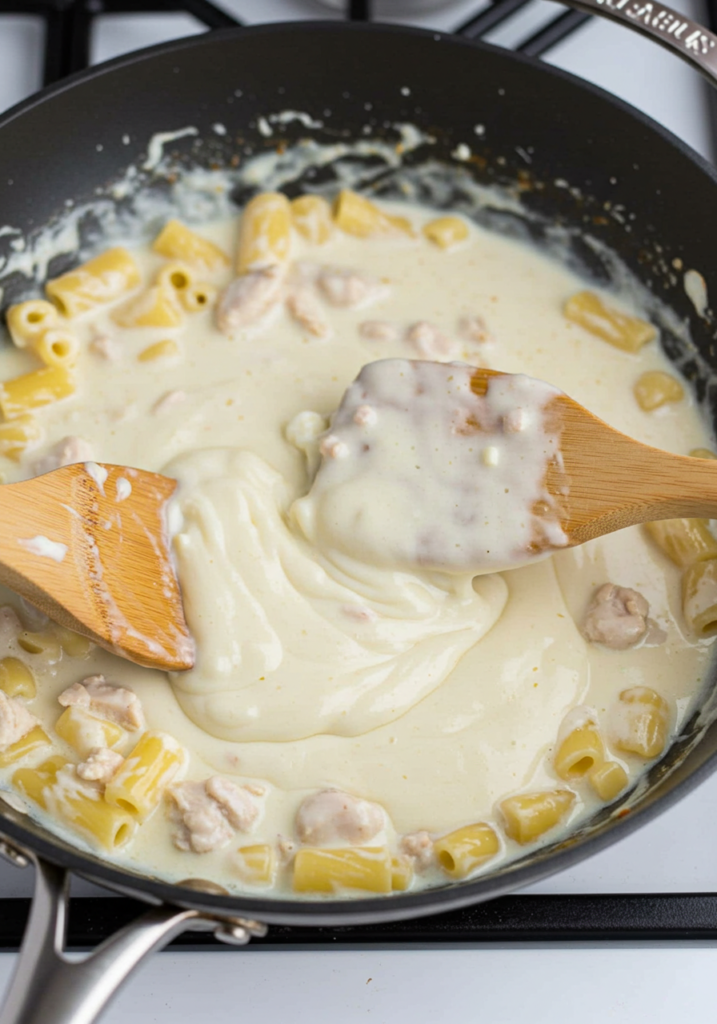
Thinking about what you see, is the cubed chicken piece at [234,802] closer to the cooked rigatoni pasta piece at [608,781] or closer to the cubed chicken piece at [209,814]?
the cubed chicken piece at [209,814]

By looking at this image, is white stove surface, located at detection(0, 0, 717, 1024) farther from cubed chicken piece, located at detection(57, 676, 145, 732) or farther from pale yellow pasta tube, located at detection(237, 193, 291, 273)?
pale yellow pasta tube, located at detection(237, 193, 291, 273)

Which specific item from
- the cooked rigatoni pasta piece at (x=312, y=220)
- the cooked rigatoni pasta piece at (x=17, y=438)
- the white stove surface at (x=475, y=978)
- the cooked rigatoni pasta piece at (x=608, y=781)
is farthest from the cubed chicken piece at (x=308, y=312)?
the white stove surface at (x=475, y=978)

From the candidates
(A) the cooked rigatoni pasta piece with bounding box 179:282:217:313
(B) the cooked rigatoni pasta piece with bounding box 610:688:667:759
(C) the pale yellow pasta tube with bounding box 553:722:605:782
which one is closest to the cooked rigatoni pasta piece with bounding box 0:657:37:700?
(A) the cooked rigatoni pasta piece with bounding box 179:282:217:313

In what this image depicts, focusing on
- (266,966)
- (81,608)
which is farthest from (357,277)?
(266,966)

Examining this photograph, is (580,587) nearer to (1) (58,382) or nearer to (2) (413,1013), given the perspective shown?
(2) (413,1013)

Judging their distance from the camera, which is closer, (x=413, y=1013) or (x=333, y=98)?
(x=413, y=1013)

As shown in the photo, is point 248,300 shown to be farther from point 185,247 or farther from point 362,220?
point 362,220
